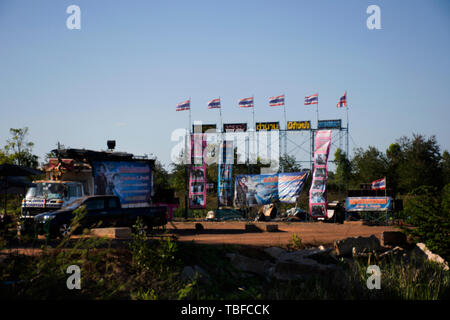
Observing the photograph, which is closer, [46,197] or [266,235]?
[46,197]

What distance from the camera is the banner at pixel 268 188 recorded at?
34.6 meters

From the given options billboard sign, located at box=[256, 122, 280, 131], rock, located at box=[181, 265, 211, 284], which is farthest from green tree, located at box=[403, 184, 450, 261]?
billboard sign, located at box=[256, 122, 280, 131]

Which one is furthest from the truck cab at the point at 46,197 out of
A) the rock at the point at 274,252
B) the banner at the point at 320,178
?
the banner at the point at 320,178

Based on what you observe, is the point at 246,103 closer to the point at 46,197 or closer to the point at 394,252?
the point at 46,197

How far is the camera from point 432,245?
48.4ft

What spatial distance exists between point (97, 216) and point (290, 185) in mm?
20051

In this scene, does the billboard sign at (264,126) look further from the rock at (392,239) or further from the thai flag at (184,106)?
the rock at (392,239)

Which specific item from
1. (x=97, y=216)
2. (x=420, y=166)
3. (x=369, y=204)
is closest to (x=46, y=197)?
(x=97, y=216)

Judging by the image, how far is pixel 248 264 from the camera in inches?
475

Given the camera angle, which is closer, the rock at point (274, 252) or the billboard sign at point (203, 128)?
the rock at point (274, 252)

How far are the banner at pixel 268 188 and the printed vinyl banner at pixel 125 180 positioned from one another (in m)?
12.5

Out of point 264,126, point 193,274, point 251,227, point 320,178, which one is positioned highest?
point 264,126

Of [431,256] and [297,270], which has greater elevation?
[297,270]
